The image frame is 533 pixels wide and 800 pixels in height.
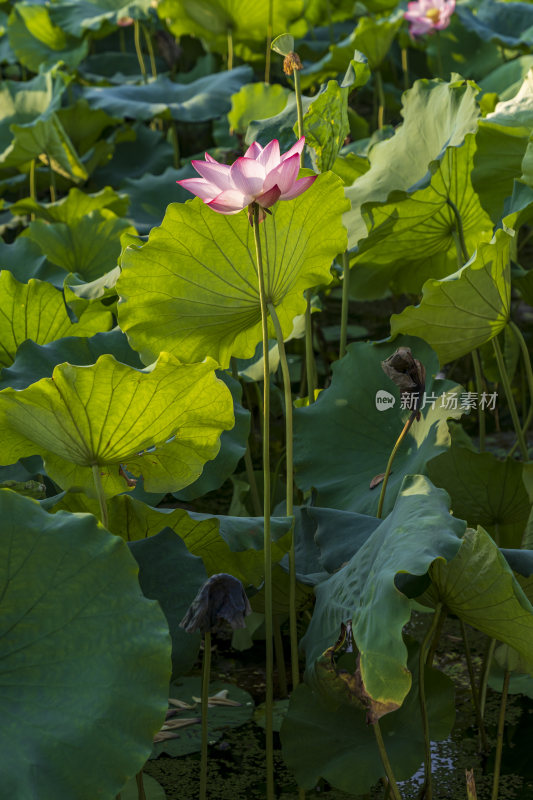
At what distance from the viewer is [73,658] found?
0.86 meters

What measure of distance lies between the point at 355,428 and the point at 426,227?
0.41 meters

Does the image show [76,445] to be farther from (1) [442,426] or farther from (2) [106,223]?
(2) [106,223]

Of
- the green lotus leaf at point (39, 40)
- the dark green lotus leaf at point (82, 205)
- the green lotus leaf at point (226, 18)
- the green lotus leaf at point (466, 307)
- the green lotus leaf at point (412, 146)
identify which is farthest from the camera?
the green lotus leaf at point (39, 40)

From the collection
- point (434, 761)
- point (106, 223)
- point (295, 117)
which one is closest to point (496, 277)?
point (295, 117)

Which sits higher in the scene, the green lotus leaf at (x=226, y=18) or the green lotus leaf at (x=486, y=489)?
the green lotus leaf at (x=226, y=18)

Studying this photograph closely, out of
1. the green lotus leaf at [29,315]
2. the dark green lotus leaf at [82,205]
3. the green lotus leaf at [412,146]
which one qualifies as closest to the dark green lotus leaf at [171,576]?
the green lotus leaf at [29,315]

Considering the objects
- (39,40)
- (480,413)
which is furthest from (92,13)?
(480,413)

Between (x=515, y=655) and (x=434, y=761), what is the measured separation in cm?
26

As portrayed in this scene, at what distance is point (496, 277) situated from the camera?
1219 mm

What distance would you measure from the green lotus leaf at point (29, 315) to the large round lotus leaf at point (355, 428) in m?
0.41

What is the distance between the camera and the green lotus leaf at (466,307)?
118cm

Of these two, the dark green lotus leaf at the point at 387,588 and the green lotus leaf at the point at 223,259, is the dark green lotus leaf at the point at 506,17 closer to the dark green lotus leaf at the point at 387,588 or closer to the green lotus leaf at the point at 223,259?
the green lotus leaf at the point at 223,259

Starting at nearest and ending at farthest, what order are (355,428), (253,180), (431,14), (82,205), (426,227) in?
(253,180) < (355,428) < (426,227) < (82,205) < (431,14)

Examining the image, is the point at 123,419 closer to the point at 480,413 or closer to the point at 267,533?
the point at 267,533
